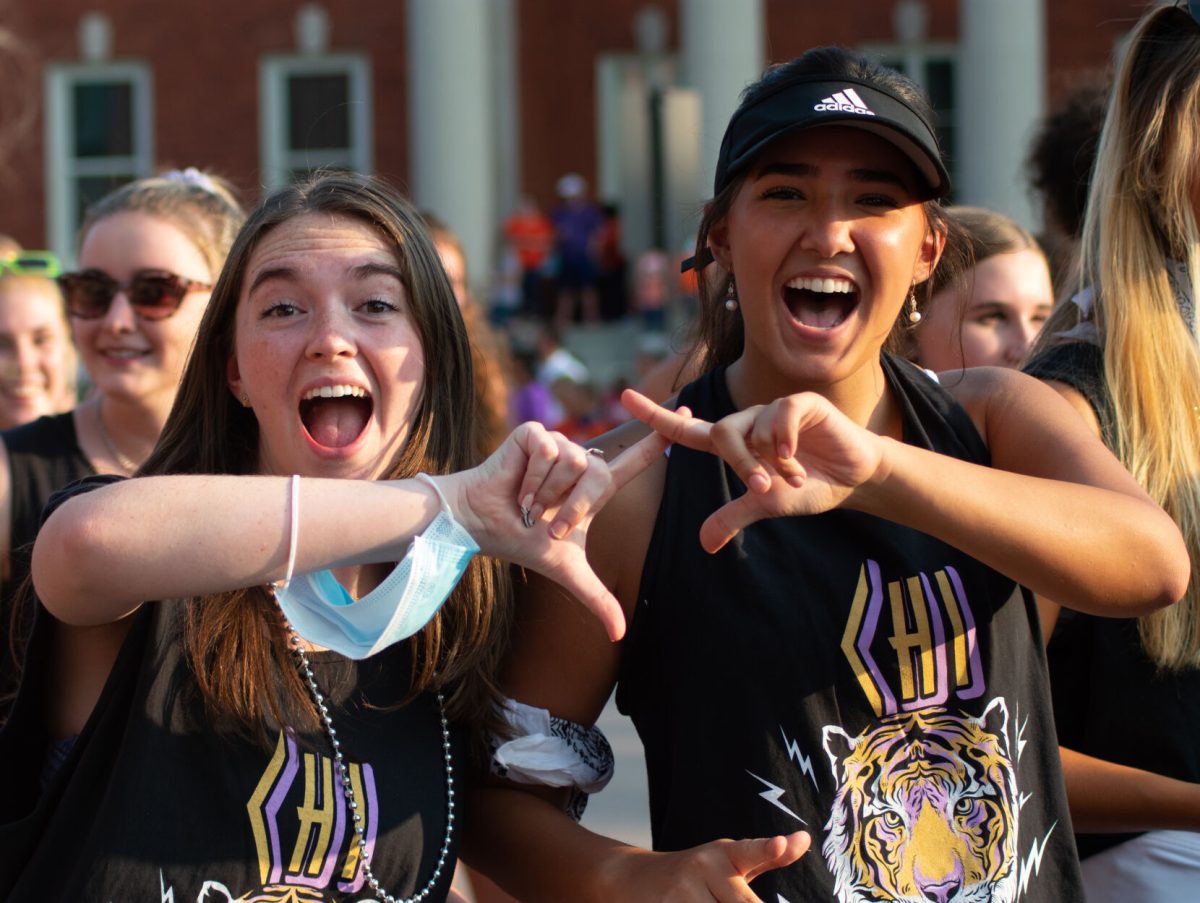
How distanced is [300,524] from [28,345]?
10.9 ft

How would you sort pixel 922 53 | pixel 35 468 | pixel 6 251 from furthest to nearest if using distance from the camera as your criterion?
pixel 922 53 → pixel 6 251 → pixel 35 468

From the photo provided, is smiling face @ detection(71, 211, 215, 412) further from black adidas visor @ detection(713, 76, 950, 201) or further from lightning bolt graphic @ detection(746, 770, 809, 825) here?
lightning bolt graphic @ detection(746, 770, 809, 825)

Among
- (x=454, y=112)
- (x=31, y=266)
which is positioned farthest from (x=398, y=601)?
(x=454, y=112)

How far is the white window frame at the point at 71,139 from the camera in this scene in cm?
2359

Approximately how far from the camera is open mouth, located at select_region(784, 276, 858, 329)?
251 centimetres

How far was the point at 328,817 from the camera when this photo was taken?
2.43m

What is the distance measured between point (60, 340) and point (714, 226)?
130 inches

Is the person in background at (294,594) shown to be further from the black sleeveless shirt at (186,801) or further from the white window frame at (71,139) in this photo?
the white window frame at (71,139)

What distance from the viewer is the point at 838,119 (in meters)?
2.39

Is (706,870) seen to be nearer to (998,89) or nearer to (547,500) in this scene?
(547,500)

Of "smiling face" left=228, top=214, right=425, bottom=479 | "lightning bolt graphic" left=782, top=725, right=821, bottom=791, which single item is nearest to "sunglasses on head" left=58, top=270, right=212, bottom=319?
"smiling face" left=228, top=214, right=425, bottom=479

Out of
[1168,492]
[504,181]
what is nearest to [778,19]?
[504,181]

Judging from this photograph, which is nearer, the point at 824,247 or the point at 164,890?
the point at 164,890

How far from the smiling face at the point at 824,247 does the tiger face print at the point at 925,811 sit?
0.60m
